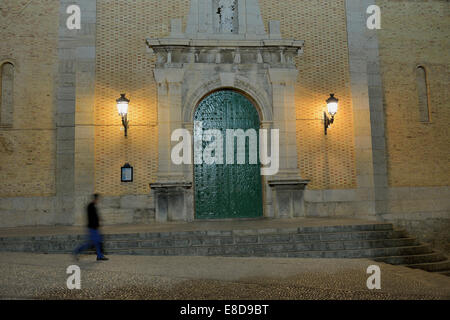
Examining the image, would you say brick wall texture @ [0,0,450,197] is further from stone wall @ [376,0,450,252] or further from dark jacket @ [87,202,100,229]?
dark jacket @ [87,202,100,229]

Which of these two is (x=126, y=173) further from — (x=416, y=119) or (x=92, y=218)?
(x=416, y=119)

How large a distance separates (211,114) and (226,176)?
6.68 feet

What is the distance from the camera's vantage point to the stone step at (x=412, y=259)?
7.61 meters

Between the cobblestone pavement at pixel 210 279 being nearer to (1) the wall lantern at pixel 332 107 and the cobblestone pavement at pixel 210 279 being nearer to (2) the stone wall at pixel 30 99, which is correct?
(2) the stone wall at pixel 30 99

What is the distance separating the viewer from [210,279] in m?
5.11

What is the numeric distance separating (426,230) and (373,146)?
3.21m

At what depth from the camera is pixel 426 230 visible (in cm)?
1183

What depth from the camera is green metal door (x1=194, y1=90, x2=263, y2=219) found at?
1141cm

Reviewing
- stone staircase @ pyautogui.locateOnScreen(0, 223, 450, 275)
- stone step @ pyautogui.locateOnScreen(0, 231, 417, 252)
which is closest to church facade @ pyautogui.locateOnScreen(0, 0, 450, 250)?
stone staircase @ pyautogui.locateOnScreen(0, 223, 450, 275)

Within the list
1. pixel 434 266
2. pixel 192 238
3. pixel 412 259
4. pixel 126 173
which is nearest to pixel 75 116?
pixel 126 173

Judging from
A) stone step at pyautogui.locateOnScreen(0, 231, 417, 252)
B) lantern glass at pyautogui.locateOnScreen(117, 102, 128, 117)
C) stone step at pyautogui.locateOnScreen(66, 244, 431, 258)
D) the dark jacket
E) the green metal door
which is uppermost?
lantern glass at pyautogui.locateOnScreen(117, 102, 128, 117)

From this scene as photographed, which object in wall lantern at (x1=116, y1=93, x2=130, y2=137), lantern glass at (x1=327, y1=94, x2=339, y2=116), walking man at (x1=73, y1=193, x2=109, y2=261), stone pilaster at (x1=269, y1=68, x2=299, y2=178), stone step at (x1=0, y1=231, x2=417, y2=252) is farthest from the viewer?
stone pilaster at (x1=269, y1=68, x2=299, y2=178)

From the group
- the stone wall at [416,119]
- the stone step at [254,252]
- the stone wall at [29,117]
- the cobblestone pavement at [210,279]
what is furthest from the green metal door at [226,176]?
the cobblestone pavement at [210,279]
